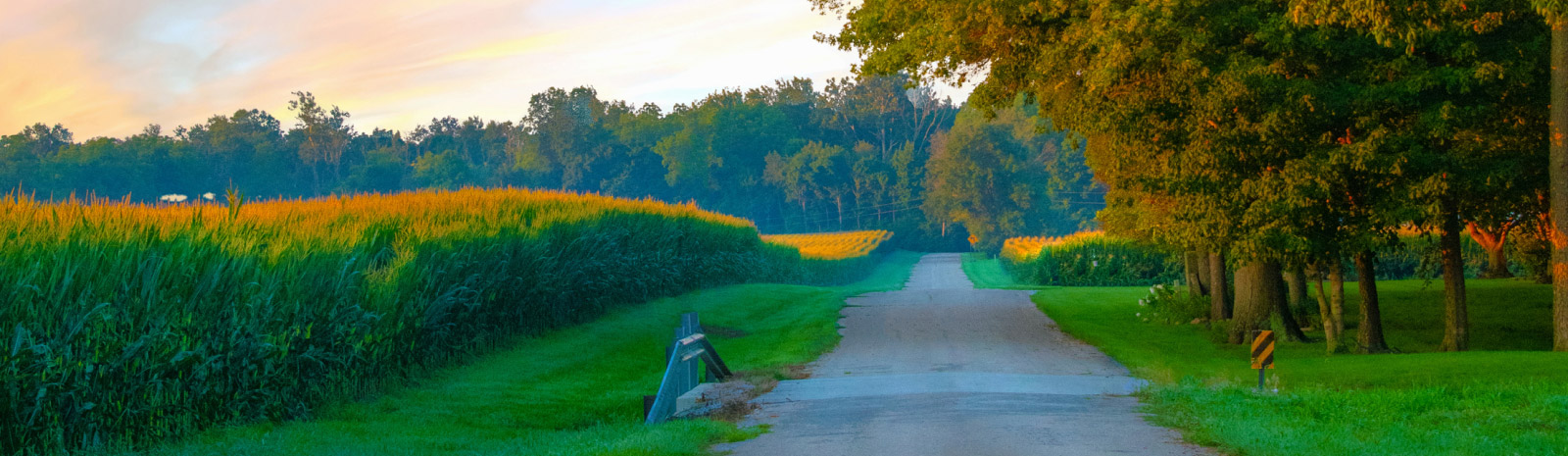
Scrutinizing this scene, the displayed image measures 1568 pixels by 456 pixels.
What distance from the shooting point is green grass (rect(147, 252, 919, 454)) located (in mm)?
11102

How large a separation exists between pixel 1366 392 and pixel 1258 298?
1041 cm

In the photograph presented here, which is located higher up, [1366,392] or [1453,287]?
[1453,287]

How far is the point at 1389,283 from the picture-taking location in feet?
122

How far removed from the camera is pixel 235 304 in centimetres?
1224

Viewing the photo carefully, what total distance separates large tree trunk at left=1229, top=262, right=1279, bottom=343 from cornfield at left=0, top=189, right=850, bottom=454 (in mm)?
13182

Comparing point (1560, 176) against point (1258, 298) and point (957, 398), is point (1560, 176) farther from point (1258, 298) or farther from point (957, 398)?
point (957, 398)

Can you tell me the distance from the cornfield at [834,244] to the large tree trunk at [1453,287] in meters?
42.0

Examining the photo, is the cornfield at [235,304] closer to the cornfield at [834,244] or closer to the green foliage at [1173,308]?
the green foliage at [1173,308]

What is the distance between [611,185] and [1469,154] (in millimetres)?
110840

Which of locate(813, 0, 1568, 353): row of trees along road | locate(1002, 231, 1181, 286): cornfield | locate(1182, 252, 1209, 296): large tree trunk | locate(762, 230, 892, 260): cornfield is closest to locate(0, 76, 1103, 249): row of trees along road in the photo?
locate(762, 230, 892, 260): cornfield

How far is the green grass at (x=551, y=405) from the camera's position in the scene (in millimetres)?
11102

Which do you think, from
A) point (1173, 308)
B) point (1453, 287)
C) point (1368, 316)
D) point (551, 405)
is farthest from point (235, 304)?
point (1173, 308)

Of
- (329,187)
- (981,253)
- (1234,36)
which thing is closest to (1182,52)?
(1234,36)

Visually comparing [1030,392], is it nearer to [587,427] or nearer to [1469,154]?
[587,427]
